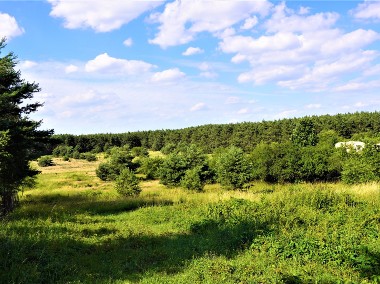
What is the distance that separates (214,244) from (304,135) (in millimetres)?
54669

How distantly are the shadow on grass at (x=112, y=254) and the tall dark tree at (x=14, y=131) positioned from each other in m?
6.86

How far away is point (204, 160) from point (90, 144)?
64633 mm

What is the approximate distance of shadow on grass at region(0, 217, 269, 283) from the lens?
6399 mm

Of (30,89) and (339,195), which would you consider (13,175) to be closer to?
(30,89)

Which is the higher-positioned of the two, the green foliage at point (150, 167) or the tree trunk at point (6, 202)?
the tree trunk at point (6, 202)

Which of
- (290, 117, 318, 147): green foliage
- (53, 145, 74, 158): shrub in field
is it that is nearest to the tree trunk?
(290, 117, 318, 147): green foliage

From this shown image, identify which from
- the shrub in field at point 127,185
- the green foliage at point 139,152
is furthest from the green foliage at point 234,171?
the green foliage at point 139,152

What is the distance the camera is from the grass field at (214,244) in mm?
6328

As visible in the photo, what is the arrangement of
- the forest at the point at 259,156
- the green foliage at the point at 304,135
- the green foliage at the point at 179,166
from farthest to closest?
the green foliage at the point at 304,135, the green foliage at the point at 179,166, the forest at the point at 259,156

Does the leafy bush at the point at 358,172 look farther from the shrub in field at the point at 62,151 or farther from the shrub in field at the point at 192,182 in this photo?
the shrub in field at the point at 62,151

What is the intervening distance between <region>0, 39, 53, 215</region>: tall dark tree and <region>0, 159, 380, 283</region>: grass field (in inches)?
118

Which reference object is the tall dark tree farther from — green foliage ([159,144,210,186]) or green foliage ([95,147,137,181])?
green foliage ([95,147,137,181])

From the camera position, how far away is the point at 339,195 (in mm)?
12406

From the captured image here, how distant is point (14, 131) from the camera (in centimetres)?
1564
